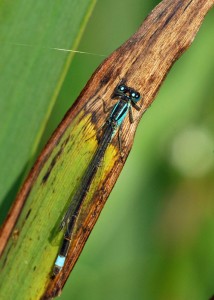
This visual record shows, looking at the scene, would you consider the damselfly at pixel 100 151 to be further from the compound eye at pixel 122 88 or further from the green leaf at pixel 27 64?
the green leaf at pixel 27 64

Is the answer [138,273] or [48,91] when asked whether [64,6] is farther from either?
[138,273]

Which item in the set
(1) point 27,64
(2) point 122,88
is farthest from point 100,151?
(1) point 27,64

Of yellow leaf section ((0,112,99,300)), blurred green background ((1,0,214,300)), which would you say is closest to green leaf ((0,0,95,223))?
blurred green background ((1,0,214,300))

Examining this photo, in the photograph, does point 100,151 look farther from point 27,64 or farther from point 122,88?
point 27,64

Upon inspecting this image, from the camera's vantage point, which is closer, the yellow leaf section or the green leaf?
the yellow leaf section

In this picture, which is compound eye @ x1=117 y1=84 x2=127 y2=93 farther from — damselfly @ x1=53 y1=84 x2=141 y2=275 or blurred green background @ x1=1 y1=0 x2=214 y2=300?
blurred green background @ x1=1 y1=0 x2=214 y2=300

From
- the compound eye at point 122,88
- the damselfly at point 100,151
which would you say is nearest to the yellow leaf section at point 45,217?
the damselfly at point 100,151
